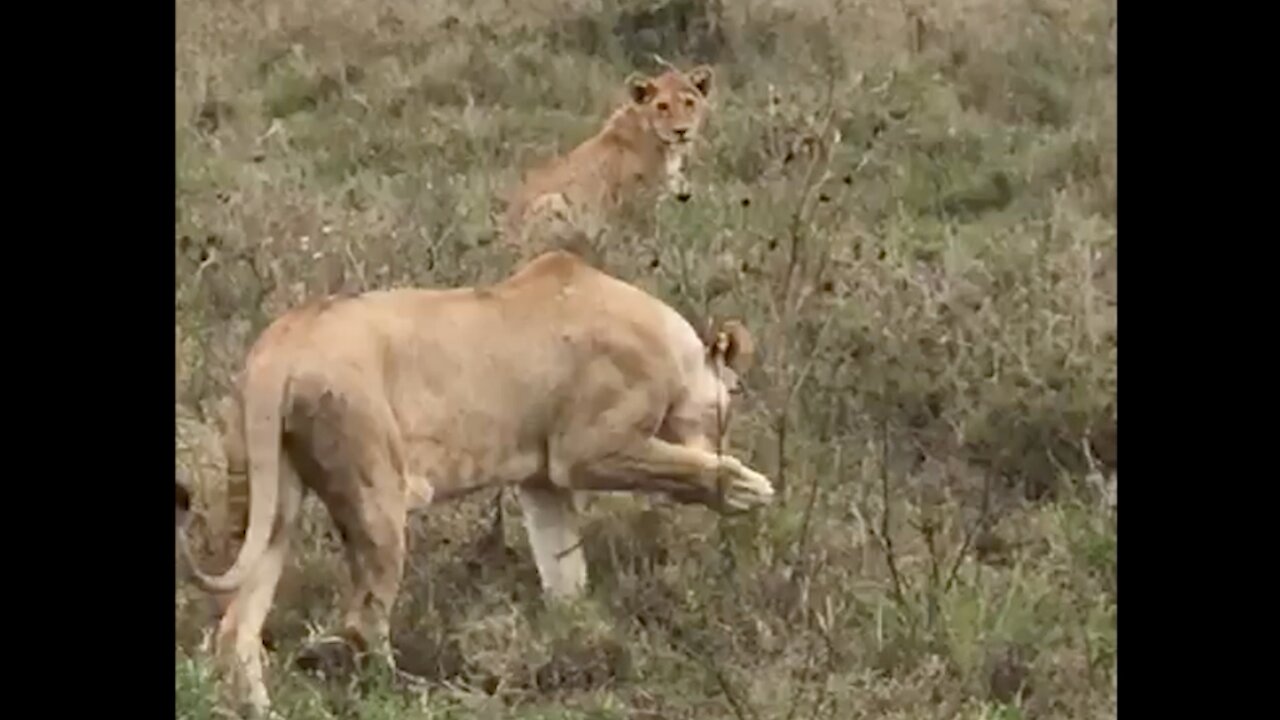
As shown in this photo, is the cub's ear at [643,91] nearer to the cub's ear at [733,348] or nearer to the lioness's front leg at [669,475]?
the cub's ear at [733,348]

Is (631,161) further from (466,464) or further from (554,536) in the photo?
(466,464)

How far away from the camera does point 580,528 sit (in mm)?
5125

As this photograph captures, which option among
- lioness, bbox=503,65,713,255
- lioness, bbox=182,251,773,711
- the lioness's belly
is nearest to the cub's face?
lioness, bbox=503,65,713,255

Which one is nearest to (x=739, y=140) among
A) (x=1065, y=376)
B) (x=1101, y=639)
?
(x=1065, y=376)

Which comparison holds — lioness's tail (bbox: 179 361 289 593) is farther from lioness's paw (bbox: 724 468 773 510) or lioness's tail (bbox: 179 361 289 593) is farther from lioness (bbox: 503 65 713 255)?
lioness (bbox: 503 65 713 255)

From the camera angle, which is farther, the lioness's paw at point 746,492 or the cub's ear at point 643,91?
the cub's ear at point 643,91

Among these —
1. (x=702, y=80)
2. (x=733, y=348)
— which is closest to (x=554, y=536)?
(x=733, y=348)

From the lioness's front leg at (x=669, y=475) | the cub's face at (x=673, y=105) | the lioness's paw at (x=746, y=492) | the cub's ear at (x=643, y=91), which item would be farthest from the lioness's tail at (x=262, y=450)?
the cub's ear at (x=643, y=91)

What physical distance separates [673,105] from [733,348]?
8.41 ft

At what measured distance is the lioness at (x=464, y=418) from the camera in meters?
4.49

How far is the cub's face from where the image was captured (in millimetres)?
7586

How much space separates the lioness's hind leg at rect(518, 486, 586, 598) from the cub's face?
105 inches

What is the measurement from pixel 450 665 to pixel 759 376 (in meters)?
1.54
